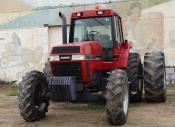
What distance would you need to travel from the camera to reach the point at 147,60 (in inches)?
482

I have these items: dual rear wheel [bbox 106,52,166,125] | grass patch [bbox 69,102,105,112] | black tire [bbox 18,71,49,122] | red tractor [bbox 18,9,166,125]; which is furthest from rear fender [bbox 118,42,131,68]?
black tire [bbox 18,71,49,122]

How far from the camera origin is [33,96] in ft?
33.4

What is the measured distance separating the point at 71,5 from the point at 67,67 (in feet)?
33.6

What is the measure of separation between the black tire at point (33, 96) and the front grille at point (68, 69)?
0.54 meters

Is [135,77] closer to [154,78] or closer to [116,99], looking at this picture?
[154,78]

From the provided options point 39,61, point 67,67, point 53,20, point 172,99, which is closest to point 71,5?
point 53,20

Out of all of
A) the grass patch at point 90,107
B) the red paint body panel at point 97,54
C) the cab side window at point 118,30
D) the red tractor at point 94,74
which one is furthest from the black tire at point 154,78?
the grass patch at point 90,107

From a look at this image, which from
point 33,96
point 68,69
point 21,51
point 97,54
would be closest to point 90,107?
point 97,54

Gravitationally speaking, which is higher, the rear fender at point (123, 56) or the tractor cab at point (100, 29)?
the tractor cab at point (100, 29)

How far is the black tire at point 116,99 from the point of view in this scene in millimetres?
9227

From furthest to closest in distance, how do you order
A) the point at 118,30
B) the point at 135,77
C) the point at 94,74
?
the point at 135,77 < the point at 118,30 < the point at 94,74

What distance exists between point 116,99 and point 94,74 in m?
1.40

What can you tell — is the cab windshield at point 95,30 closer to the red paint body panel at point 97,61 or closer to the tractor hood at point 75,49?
the red paint body panel at point 97,61

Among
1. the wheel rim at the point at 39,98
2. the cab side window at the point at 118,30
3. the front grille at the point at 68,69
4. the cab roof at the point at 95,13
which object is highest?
the cab roof at the point at 95,13
